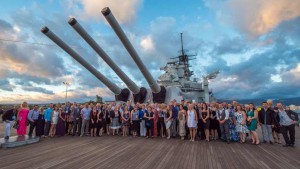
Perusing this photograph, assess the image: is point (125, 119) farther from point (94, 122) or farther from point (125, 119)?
point (94, 122)

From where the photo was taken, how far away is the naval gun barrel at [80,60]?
28.2 feet

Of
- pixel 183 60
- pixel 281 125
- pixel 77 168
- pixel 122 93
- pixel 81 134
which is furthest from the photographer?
pixel 183 60

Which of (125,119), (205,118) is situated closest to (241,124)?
(205,118)

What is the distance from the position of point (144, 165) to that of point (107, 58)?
19.5 ft

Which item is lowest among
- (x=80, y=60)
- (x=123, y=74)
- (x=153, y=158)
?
(x=153, y=158)

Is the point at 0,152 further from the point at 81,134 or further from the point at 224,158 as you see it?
the point at 224,158

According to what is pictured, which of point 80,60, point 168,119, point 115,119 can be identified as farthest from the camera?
point 80,60

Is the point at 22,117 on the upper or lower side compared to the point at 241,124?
upper

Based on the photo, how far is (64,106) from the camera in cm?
991

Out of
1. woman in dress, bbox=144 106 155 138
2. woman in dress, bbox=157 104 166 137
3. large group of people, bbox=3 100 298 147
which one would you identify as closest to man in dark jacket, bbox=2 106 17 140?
large group of people, bbox=3 100 298 147

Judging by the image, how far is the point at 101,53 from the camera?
9.20 metres

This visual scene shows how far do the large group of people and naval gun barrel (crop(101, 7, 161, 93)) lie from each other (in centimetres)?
156

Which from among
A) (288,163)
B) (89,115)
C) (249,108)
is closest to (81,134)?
(89,115)

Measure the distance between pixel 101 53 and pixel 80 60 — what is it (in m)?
1.45
